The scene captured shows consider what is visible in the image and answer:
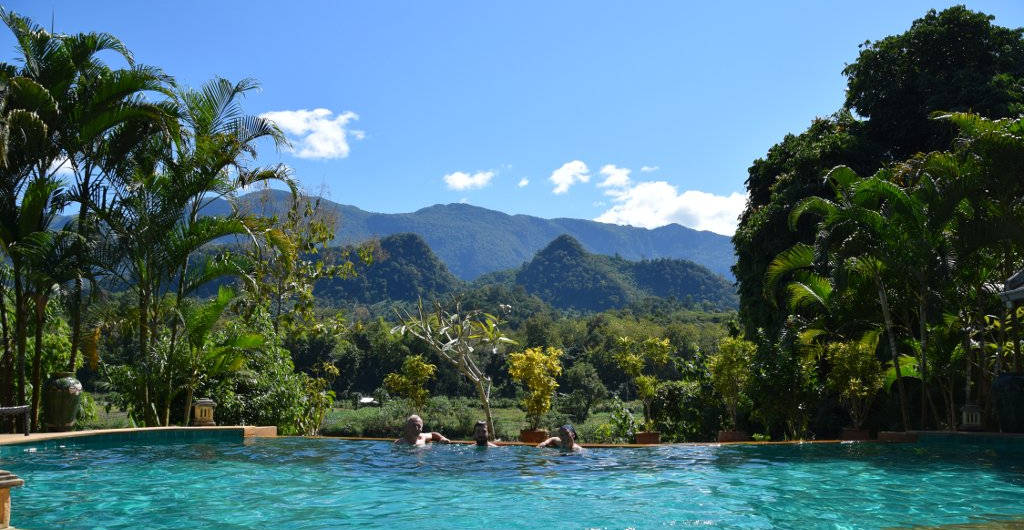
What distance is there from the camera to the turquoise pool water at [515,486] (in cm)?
568

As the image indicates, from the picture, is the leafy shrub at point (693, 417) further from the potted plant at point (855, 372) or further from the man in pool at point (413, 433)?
the man in pool at point (413, 433)

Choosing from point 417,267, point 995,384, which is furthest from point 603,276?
point 995,384

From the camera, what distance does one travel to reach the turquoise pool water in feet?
18.6

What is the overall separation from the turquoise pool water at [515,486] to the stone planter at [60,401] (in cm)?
71

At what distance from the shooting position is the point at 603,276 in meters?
142

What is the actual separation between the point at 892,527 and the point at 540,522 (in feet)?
8.08

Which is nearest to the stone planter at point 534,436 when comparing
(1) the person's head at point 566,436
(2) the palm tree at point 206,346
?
(1) the person's head at point 566,436

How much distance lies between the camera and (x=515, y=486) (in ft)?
24.2

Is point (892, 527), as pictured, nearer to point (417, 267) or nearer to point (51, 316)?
point (51, 316)

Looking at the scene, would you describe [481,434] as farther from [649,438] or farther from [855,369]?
[855,369]

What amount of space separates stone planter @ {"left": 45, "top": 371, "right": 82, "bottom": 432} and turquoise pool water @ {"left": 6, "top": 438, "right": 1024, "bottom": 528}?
2.33 feet

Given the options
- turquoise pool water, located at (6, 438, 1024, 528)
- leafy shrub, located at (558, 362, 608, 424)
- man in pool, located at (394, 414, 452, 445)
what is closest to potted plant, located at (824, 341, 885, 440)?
turquoise pool water, located at (6, 438, 1024, 528)

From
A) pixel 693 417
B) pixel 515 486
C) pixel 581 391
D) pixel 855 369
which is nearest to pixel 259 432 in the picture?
pixel 515 486

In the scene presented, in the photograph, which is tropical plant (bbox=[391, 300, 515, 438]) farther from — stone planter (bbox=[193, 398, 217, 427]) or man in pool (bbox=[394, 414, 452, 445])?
stone planter (bbox=[193, 398, 217, 427])
